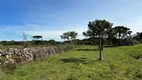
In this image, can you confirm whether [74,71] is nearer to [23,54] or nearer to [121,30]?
[23,54]

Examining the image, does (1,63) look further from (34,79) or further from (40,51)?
(40,51)

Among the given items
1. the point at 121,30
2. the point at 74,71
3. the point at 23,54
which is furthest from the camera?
the point at 121,30

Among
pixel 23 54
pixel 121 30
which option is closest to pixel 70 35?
pixel 121 30

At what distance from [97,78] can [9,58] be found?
5.40 meters

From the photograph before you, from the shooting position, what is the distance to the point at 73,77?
791 cm

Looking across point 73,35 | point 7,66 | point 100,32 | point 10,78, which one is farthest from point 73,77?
point 73,35

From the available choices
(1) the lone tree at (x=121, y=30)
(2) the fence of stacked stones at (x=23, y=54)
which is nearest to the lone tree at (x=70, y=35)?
(1) the lone tree at (x=121, y=30)

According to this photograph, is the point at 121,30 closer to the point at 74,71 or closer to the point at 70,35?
the point at 70,35

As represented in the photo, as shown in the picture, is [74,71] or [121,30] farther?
[121,30]

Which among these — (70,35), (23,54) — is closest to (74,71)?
(23,54)

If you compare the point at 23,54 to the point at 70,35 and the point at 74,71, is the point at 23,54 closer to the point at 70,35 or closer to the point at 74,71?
the point at 74,71

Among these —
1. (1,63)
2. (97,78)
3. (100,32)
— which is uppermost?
(100,32)

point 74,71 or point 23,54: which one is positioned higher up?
point 23,54

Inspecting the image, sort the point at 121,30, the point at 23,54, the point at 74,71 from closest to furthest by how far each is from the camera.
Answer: the point at 74,71 → the point at 23,54 → the point at 121,30
